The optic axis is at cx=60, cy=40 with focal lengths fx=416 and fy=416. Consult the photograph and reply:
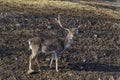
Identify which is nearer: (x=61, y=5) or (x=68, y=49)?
(x=68, y=49)

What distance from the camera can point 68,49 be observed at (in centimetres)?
1524

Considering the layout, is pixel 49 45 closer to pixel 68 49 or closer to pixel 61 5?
pixel 68 49

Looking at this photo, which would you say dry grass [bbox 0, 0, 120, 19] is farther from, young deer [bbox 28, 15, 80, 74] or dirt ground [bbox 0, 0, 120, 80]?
young deer [bbox 28, 15, 80, 74]

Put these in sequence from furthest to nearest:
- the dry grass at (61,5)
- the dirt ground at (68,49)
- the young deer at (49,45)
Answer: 1. the dry grass at (61,5)
2. the dirt ground at (68,49)
3. the young deer at (49,45)

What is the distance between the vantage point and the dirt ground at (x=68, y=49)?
1353 centimetres

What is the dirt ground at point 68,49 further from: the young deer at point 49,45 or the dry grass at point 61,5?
the dry grass at point 61,5

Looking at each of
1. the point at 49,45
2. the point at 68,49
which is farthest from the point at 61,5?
the point at 49,45

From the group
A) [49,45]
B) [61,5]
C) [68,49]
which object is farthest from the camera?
[61,5]

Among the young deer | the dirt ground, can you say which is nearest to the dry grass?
the dirt ground

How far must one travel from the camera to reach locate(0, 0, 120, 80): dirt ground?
1353cm

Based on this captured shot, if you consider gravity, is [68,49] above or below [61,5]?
below

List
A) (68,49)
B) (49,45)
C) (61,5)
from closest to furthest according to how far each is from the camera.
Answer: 1. (49,45)
2. (68,49)
3. (61,5)

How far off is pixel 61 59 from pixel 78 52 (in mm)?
940

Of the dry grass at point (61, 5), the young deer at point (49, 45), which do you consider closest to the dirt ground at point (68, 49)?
the young deer at point (49, 45)
